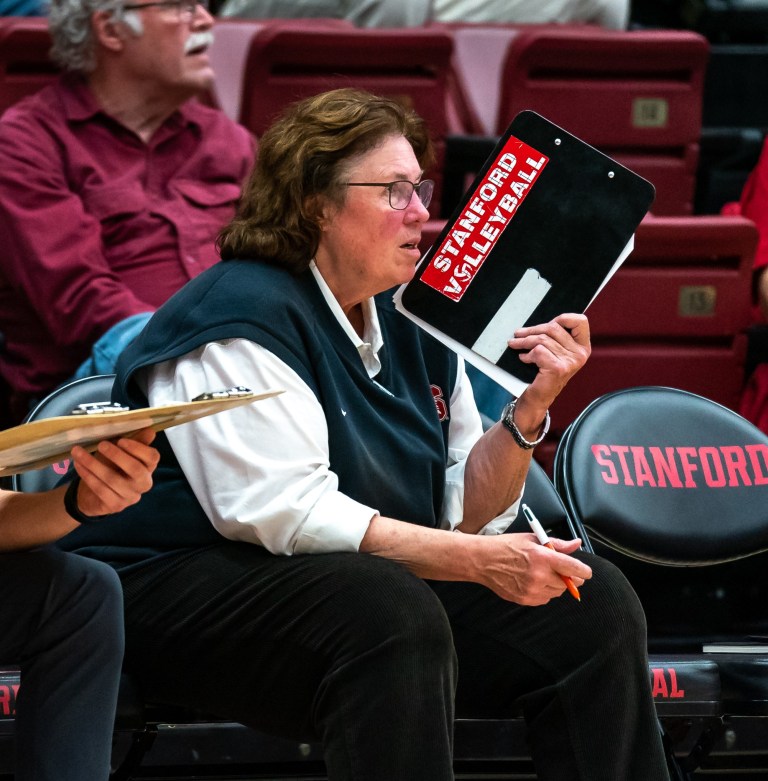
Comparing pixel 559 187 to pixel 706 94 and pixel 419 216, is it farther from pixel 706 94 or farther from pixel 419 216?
pixel 706 94

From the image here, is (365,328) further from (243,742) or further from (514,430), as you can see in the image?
(243,742)

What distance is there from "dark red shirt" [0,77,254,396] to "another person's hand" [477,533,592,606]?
126 cm

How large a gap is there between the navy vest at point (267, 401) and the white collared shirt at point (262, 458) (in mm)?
27

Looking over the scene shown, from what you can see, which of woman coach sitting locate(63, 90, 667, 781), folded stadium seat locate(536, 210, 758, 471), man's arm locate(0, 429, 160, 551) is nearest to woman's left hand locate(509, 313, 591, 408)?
woman coach sitting locate(63, 90, 667, 781)

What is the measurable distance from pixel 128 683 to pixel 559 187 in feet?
3.25

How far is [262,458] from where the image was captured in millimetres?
1902

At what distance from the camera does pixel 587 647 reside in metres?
2.01

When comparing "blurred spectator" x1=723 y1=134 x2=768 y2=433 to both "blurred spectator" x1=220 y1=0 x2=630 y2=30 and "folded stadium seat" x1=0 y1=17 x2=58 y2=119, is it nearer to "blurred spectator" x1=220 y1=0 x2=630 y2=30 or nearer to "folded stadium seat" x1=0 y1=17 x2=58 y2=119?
"blurred spectator" x1=220 y1=0 x2=630 y2=30

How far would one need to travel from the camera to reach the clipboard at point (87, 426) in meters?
1.56

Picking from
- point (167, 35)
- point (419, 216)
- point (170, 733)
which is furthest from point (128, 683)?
point (167, 35)

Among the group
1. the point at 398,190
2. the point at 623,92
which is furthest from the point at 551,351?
the point at 623,92

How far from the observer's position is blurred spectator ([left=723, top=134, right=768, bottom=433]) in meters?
3.18

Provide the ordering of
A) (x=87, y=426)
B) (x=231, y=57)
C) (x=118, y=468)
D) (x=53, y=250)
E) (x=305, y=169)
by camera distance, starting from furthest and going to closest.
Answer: (x=231, y=57) < (x=53, y=250) < (x=305, y=169) < (x=118, y=468) < (x=87, y=426)

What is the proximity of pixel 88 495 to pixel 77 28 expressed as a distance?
176 cm
